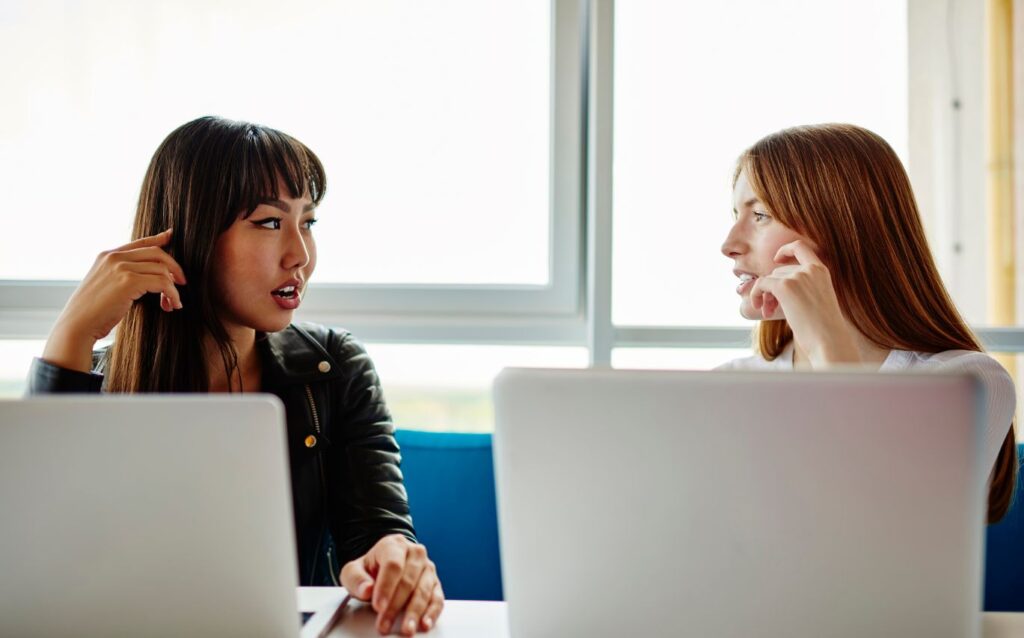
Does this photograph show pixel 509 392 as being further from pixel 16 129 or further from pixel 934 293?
pixel 16 129

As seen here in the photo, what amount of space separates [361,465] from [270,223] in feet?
1.43

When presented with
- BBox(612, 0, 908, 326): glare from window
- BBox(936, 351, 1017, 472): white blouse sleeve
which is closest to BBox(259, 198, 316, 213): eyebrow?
BBox(612, 0, 908, 326): glare from window

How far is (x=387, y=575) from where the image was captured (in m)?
0.89

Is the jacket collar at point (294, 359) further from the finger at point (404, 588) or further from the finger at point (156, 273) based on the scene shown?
the finger at point (404, 588)

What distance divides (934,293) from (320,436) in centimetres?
107

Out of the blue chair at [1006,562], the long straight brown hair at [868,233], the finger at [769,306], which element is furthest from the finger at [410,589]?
the blue chair at [1006,562]

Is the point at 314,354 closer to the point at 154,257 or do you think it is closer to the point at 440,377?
the point at 154,257

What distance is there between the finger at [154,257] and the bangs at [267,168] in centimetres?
13

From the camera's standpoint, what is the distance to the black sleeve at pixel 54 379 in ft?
4.09

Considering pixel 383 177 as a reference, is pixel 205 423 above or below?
below

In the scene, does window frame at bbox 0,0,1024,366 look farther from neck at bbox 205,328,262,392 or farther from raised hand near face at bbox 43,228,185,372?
raised hand near face at bbox 43,228,185,372

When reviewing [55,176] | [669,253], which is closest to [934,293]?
[669,253]

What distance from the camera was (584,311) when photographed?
2094 mm

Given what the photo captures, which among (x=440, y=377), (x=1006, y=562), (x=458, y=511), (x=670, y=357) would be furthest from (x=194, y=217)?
(x=1006, y=562)
